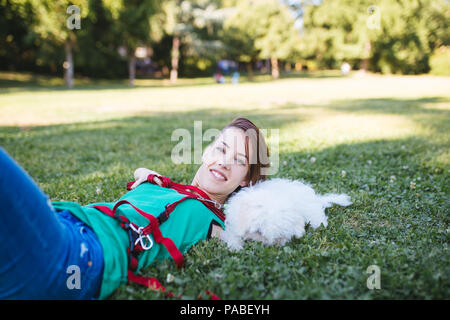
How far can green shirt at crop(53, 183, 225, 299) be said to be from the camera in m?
2.02

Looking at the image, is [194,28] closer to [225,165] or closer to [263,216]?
[225,165]

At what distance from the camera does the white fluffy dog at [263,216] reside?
7.88ft

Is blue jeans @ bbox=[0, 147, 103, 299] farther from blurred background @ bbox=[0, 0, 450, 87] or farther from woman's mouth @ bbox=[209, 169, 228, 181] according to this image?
blurred background @ bbox=[0, 0, 450, 87]

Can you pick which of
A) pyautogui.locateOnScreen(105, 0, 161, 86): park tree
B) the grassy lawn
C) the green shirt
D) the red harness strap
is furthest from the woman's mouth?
pyautogui.locateOnScreen(105, 0, 161, 86): park tree

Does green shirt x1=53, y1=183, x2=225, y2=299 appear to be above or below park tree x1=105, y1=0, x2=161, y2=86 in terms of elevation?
below

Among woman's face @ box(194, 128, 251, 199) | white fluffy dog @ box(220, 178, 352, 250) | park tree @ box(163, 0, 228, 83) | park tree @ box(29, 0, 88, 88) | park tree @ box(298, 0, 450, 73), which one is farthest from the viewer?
park tree @ box(298, 0, 450, 73)

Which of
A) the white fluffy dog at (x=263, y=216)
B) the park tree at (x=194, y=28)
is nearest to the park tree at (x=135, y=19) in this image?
the park tree at (x=194, y=28)

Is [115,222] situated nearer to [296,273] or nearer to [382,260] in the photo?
[296,273]

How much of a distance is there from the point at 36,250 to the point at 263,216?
4.81ft

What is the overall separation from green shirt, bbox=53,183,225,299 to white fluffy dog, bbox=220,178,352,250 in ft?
0.51

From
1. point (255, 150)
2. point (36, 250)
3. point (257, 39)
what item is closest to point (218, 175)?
point (255, 150)

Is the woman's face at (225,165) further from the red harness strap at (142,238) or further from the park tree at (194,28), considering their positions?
the park tree at (194,28)

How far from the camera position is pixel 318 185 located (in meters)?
4.20
